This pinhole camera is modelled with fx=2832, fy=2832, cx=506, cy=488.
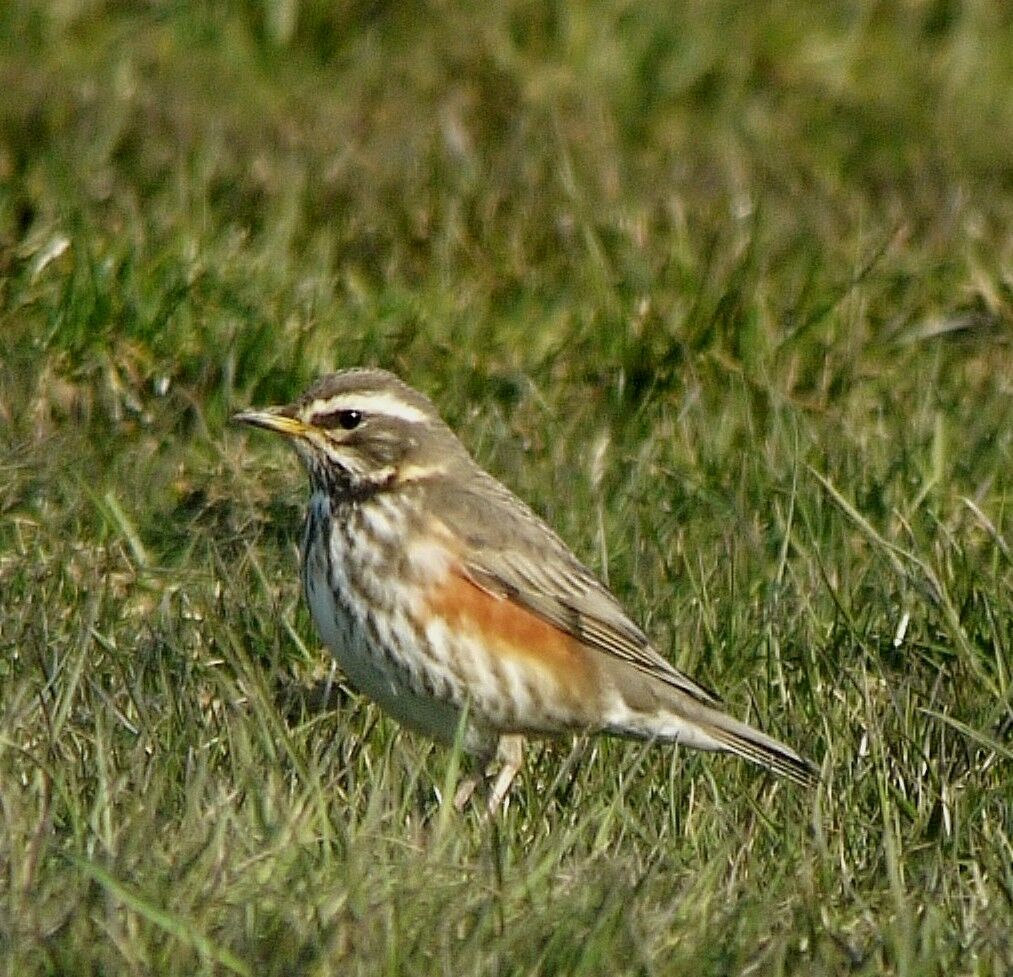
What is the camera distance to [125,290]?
981 centimetres

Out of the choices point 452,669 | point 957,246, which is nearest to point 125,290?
point 452,669

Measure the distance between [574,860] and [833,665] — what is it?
6.15 feet

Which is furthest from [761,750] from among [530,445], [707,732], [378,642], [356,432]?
[530,445]

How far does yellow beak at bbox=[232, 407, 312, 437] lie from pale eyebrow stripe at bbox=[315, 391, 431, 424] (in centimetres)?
7

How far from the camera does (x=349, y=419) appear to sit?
8.20 metres

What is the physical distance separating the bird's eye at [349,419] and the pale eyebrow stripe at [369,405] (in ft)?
0.04

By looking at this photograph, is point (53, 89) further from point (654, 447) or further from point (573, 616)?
point (573, 616)

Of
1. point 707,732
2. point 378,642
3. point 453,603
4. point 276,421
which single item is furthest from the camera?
point 276,421

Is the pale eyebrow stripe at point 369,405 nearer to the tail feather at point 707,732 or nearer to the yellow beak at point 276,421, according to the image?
the yellow beak at point 276,421

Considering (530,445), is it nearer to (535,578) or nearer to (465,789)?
(535,578)

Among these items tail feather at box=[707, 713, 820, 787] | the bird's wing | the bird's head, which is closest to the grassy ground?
tail feather at box=[707, 713, 820, 787]

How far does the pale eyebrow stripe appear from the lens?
8.20 m

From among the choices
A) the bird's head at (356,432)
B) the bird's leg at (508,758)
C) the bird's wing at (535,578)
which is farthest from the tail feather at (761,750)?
the bird's head at (356,432)

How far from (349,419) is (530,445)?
5.50 feet
